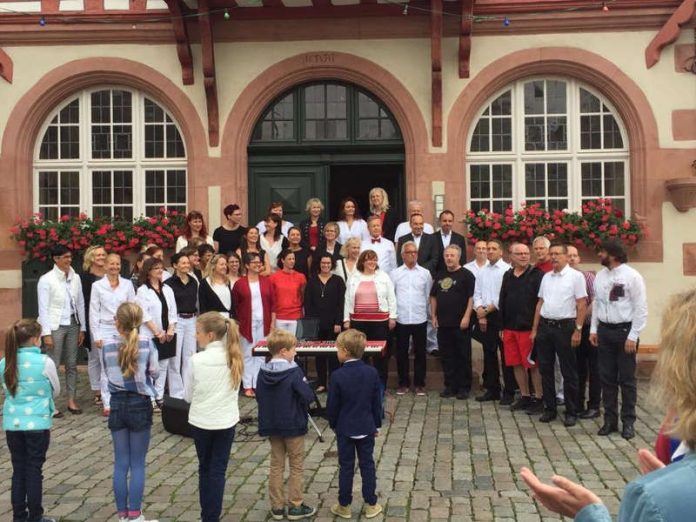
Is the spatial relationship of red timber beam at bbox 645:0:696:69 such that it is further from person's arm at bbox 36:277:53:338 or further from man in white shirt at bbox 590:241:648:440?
Result: person's arm at bbox 36:277:53:338

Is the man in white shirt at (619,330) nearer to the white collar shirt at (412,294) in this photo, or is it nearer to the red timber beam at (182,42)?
the white collar shirt at (412,294)

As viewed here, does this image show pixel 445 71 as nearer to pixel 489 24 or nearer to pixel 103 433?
pixel 489 24

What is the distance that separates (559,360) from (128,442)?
15.0 feet

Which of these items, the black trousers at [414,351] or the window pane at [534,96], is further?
the window pane at [534,96]

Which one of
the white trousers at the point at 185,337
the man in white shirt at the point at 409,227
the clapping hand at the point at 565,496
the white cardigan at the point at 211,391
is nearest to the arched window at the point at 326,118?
the man in white shirt at the point at 409,227

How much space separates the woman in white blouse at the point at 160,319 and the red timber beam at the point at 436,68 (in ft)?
15.0

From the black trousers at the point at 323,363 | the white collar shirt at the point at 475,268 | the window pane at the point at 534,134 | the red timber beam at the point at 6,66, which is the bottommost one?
the black trousers at the point at 323,363

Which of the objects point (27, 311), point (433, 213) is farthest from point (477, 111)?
point (27, 311)

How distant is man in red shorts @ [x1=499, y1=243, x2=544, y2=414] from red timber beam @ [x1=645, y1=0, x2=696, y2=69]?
436 cm

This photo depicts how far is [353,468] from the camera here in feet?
16.9

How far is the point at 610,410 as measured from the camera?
7395 millimetres

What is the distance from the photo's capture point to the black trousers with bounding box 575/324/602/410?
829cm

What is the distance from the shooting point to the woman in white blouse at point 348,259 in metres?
9.69

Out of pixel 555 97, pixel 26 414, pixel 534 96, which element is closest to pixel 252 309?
pixel 26 414
